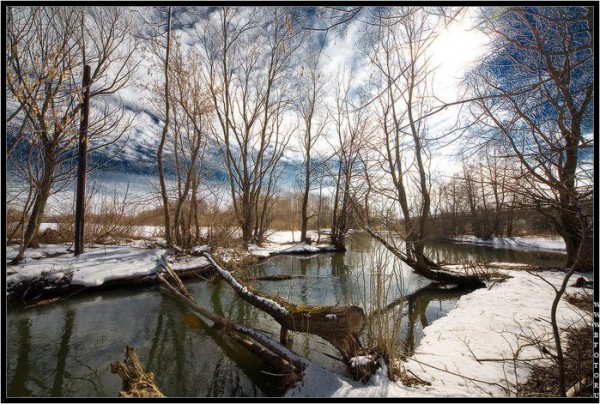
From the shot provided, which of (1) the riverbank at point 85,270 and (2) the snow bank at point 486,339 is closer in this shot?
(2) the snow bank at point 486,339

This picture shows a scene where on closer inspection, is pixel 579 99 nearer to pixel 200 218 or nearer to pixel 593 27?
pixel 593 27

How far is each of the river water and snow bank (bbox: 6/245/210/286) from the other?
0.57 metres

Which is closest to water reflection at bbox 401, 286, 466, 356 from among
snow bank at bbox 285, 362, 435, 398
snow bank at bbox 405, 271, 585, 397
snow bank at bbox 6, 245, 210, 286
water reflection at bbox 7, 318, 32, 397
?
snow bank at bbox 405, 271, 585, 397

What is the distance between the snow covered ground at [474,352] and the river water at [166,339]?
1.40ft

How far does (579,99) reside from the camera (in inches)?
112

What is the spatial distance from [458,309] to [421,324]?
1.03m

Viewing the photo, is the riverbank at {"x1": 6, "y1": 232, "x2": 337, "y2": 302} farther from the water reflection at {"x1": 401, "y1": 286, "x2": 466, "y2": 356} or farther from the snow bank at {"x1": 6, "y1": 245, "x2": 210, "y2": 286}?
the water reflection at {"x1": 401, "y1": 286, "x2": 466, "y2": 356}

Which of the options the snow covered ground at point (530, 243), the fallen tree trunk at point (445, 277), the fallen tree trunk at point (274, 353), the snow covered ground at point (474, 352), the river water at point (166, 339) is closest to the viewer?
the snow covered ground at point (474, 352)

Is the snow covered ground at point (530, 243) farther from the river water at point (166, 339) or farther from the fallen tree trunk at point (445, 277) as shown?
the river water at point (166, 339)

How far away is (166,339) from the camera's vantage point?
452cm

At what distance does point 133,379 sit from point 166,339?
214 centimetres

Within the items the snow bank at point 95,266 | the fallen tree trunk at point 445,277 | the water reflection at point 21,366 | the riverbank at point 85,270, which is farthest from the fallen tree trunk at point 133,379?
the fallen tree trunk at point 445,277

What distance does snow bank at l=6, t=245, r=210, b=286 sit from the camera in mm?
6418

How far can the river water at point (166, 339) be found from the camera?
312 centimetres
